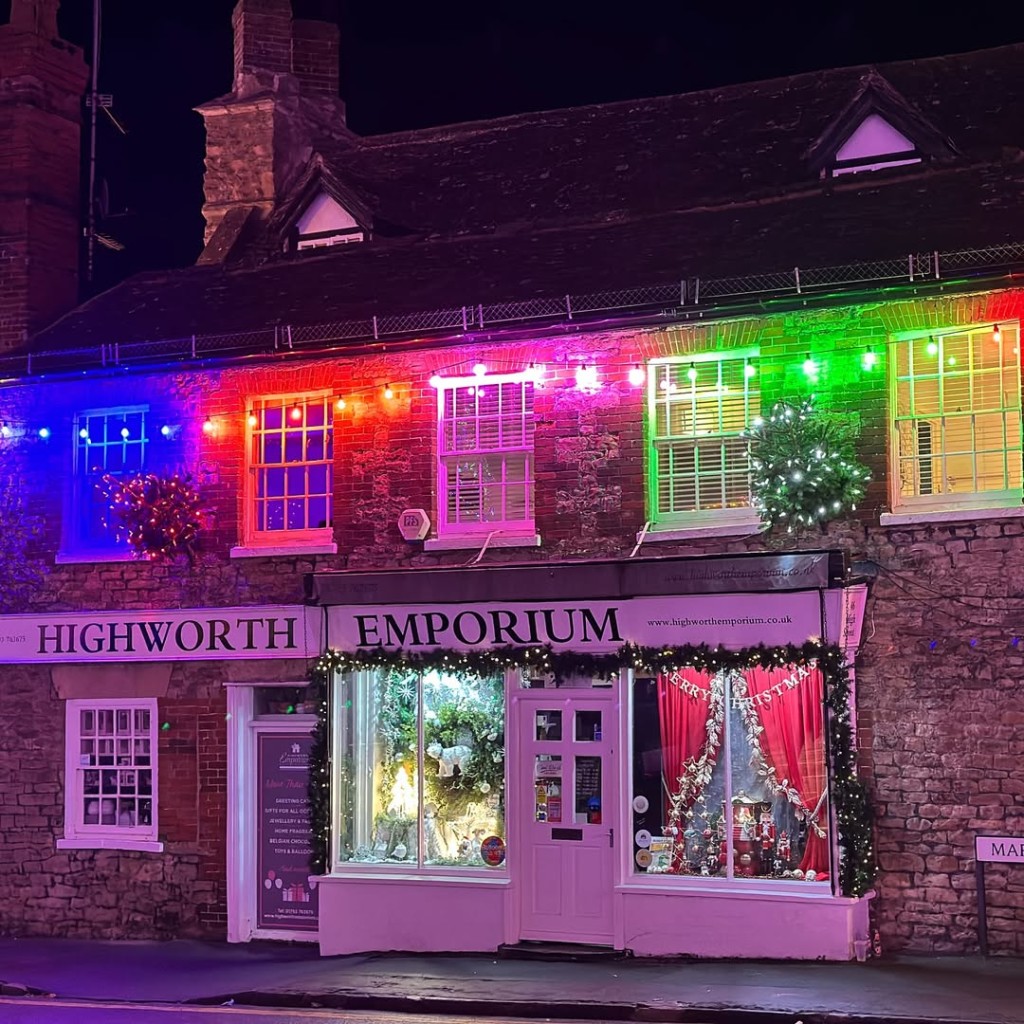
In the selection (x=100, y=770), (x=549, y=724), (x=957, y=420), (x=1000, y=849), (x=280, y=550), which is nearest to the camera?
(x=1000, y=849)

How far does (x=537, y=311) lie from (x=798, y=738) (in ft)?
15.1

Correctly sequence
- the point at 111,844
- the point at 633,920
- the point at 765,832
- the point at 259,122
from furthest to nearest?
the point at 259,122
the point at 111,844
the point at 633,920
the point at 765,832

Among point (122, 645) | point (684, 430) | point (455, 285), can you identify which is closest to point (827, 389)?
point (684, 430)

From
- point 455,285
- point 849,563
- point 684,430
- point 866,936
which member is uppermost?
point 455,285

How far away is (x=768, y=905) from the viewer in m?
13.3

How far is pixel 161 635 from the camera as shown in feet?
53.1

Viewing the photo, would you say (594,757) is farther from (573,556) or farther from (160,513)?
(160,513)

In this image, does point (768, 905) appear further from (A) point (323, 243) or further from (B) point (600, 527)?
(A) point (323, 243)

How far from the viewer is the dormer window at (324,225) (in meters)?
17.7

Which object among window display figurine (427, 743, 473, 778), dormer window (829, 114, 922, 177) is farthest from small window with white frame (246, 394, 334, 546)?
dormer window (829, 114, 922, 177)

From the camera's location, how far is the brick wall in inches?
510

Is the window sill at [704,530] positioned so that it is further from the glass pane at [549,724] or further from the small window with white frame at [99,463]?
the small window with white frame at [99,463]

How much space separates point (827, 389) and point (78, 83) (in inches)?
406

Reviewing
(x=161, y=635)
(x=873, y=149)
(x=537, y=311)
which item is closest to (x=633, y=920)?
(x=537, y=311)
